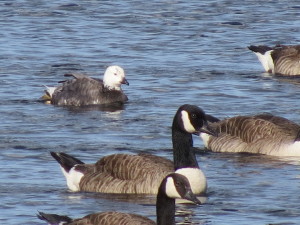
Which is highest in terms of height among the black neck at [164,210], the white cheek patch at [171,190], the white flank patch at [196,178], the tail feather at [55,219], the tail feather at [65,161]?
the white cheek patch at [171,190]

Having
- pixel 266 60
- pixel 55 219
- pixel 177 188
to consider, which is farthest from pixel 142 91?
pixel 177 188

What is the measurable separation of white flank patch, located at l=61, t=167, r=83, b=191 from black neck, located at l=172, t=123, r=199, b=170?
50.1 inches

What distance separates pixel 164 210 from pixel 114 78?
999 centimetres

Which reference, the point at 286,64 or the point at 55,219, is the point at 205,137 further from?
the point at 286,64

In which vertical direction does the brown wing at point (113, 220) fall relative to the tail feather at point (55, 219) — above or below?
above

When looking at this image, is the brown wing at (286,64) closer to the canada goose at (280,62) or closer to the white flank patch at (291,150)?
the canada goose at (280,62)

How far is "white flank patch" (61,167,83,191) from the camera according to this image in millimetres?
16047

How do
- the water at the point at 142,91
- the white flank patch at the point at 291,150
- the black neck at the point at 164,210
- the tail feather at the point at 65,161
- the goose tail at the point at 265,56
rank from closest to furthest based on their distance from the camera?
the black neck at the point at 164,210
the water at the point at 142,91
the tail feather at the point at 65,161
the white flank patch at the point at 291,150
the goose tail at the point at 265,56

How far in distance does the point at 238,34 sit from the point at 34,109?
958 cm

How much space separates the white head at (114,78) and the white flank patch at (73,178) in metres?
6.52

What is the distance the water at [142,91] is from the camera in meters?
15.5

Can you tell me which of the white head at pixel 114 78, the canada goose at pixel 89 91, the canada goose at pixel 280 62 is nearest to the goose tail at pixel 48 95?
the canada goose at pixel 89 91

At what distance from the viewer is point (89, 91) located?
902 inches

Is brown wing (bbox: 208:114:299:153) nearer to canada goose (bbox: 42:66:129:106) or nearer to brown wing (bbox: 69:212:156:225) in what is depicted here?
canada goose (bbox: 42:66:129:106)
